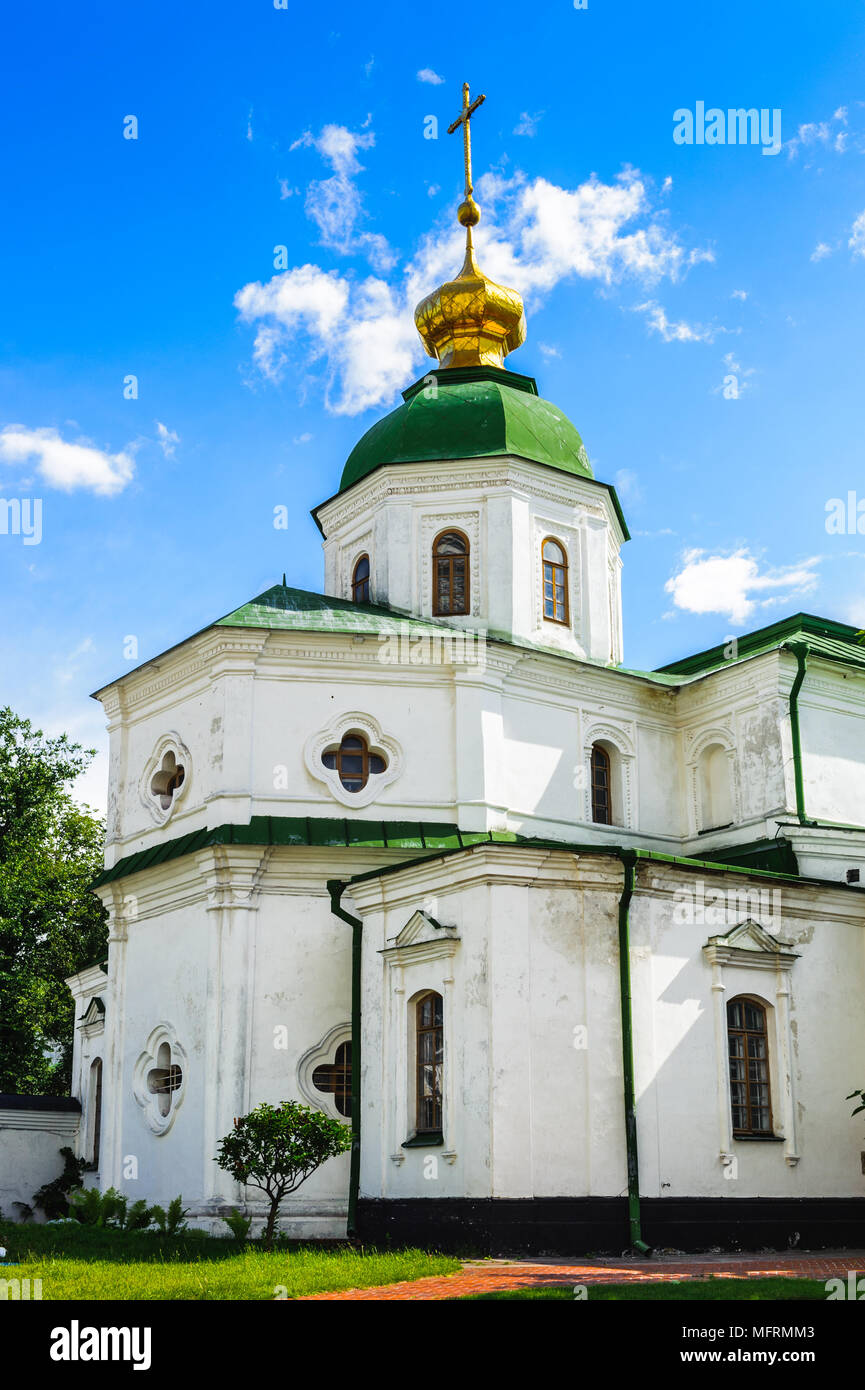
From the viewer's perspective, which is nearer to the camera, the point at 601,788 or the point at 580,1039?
the point at 580,1039

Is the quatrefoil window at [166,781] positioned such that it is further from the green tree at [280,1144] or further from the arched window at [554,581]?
the green tree at [280,1144]

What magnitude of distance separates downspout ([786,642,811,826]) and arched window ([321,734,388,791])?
5.62 m

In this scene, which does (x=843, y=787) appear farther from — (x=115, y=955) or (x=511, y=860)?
(x=115, y=955)

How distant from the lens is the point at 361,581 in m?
22.0

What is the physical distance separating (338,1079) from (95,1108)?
27.7 feet

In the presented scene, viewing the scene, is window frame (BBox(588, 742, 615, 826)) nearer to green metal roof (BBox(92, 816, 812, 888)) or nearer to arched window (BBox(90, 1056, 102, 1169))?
green metal roof (BBox(92, 816, 812, 888))

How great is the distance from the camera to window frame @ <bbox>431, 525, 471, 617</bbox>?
68.2 ft

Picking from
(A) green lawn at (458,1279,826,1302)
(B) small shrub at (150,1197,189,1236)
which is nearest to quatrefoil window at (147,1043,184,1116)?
(B) small shrub at (150,1197,189,1236)

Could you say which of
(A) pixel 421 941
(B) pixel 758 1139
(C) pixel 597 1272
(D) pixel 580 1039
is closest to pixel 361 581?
(A) pixel 421 941

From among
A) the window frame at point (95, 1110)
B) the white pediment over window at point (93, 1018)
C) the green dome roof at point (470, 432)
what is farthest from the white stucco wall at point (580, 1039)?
the white pediment over window at point (93, 1018)

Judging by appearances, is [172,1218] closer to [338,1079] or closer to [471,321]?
[338,1079]

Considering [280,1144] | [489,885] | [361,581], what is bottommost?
[280,1144]

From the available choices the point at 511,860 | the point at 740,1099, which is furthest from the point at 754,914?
the point at 511,860
